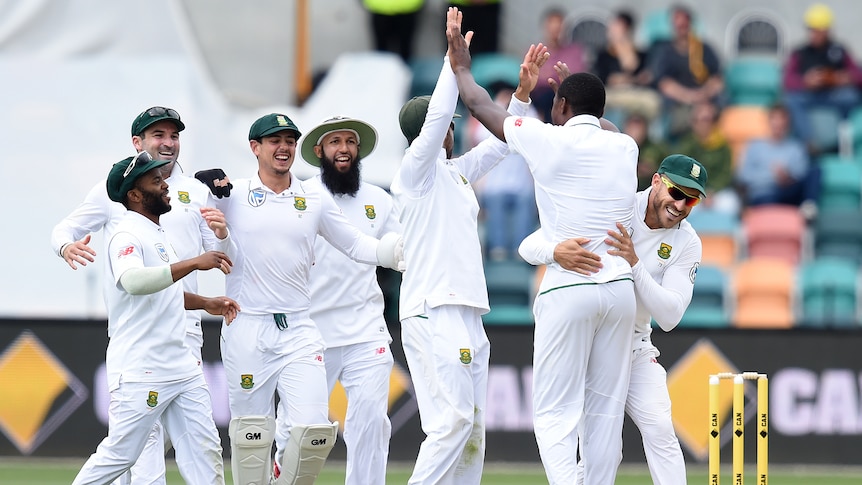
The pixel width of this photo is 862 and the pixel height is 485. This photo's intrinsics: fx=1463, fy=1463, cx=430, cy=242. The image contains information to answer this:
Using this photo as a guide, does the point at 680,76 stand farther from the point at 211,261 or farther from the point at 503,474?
the point at 211,261

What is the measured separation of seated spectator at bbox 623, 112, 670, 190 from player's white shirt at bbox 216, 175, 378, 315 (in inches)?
234

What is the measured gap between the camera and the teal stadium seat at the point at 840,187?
47.8 ft

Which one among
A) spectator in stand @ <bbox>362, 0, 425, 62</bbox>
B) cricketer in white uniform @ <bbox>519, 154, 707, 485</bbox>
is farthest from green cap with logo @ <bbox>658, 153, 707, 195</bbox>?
spectator in stand @ <bbox>362, 0, 425, 62</bbox>

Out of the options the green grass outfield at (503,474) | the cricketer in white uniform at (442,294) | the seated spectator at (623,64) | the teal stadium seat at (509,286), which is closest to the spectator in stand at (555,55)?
the seated spectator at (623,64)

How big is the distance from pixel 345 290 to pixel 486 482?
102 inches

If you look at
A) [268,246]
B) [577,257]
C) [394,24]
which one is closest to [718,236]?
[394,24]

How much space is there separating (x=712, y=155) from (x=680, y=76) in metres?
1.10

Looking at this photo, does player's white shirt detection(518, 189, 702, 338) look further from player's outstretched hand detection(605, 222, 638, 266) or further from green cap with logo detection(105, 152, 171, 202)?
green cap with logo detection(105, 152, 171, 202)

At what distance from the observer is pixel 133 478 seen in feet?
27.1

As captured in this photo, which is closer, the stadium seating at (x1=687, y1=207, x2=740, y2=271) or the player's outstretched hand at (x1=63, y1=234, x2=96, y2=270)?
the player's outstretched hand at (x1=63, y1=234, x2=96, y2=270)

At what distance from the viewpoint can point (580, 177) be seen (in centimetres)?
724

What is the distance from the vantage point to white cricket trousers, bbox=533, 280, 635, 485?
7.23 m

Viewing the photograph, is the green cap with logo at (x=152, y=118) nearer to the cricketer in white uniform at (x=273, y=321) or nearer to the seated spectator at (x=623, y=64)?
the cricketer in white uniform at (x=273, y=321)

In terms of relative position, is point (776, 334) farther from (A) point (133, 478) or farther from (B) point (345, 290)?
(A) point (133, 478)
